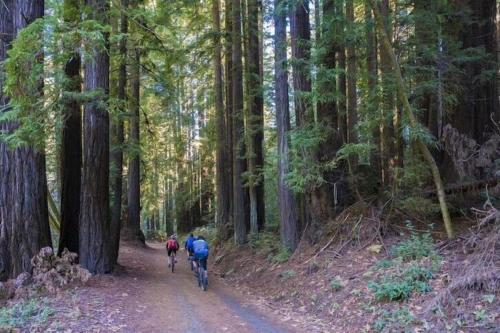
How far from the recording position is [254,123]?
1859cm

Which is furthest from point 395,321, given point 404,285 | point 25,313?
point 25,313

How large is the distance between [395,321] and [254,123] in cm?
1249

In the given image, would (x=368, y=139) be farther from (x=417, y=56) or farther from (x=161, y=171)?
(x=161, y=171)

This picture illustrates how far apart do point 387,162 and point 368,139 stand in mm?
2551

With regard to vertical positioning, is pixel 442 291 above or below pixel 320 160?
below

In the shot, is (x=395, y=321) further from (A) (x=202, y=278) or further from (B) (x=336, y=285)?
(A) (x=202, y=278)

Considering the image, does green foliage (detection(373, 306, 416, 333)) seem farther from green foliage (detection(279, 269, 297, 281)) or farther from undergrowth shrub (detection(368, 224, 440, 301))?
green foliage (detection(279, 269, 297, 281))

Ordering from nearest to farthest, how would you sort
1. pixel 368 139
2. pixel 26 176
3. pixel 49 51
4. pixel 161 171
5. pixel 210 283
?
pixel 49 51, pixel 26 176, pixel 368 139, pixel 210 283, pixel 161 171

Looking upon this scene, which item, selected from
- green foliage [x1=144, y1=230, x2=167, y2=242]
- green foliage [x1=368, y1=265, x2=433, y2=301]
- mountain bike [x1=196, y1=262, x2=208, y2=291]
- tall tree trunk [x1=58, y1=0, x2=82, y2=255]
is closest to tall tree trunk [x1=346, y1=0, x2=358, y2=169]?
green foliage [x1=368, y1=265, x2=433, y2=301]

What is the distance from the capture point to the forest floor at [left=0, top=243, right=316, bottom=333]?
7809 millimetres

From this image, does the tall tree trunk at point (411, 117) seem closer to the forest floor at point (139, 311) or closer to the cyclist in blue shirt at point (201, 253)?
the forest floor at point (139, 311)

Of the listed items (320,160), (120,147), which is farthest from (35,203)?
(320,160)

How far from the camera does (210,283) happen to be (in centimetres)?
1427

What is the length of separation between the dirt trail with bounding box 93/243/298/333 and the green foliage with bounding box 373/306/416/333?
1.56 metres
